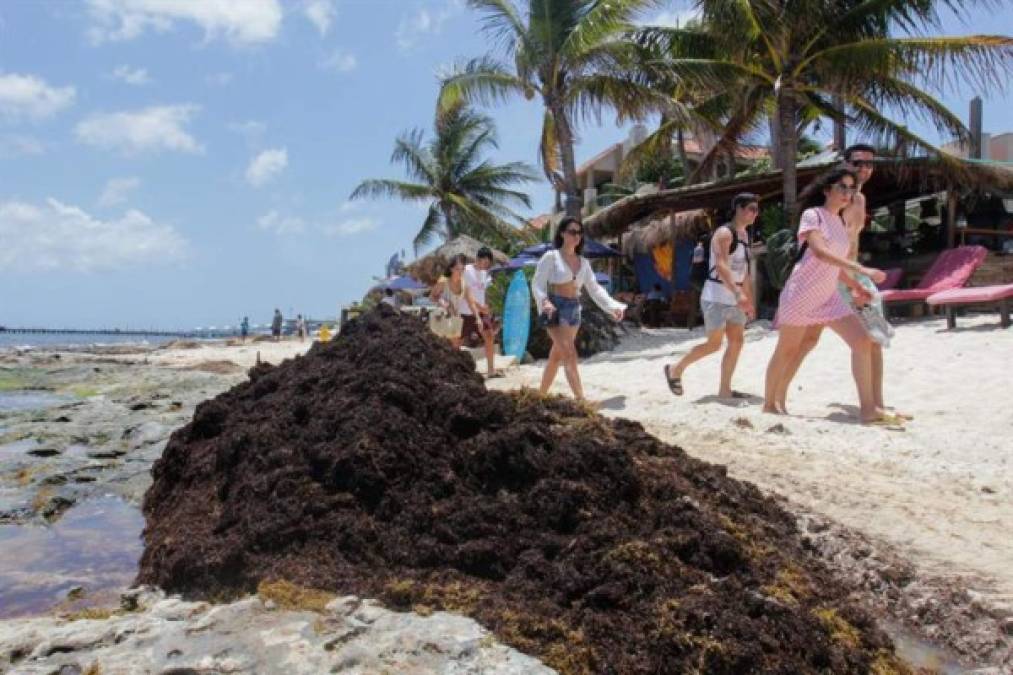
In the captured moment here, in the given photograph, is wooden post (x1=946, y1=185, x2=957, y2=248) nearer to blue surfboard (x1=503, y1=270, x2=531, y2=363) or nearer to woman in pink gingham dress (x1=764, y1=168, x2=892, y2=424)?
blue surfboard (x1=503, y1=270, x2=531, y2=363)

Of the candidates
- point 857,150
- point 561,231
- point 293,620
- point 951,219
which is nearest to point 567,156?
point 951,219

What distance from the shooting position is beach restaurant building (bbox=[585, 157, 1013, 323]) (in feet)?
44.6

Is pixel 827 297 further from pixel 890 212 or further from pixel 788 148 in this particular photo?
pixel 890 212

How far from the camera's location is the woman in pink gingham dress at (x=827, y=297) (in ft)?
18.3

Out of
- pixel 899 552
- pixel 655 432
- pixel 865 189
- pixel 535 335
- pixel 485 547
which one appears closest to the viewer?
pixel 485 547

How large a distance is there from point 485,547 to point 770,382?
154 inches

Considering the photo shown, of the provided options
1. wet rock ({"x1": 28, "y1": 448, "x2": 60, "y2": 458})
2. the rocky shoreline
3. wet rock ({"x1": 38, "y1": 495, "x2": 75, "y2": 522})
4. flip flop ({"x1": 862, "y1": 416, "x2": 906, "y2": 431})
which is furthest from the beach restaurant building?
wet rock ({"x1": 38, "y1": 495, "x2": 75, "y2": 522})

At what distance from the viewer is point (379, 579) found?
266cm

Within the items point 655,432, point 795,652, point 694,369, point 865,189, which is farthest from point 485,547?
point 865,189

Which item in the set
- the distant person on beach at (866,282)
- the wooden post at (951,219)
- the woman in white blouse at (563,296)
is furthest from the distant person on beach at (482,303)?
the wooden post at (951,219)

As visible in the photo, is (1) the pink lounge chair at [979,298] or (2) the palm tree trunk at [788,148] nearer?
(1) the pink lounge chair at [979,298]

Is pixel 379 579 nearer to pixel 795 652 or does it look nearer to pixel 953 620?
pixel 795 652

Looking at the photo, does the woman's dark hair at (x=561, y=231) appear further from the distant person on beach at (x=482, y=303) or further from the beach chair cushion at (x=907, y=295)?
the beach chair cushion at (x=907, y=295)

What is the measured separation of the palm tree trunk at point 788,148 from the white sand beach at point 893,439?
545 cm
